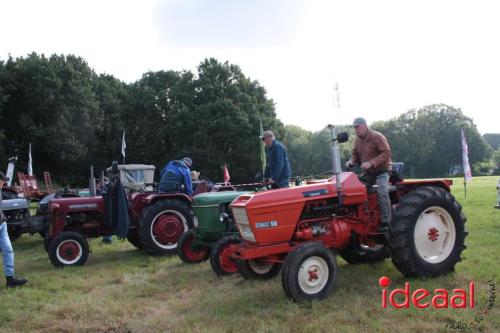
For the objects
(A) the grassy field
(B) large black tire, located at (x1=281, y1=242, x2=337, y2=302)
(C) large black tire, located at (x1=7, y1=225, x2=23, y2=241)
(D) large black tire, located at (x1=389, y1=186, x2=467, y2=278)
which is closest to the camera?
(A) the grassy field

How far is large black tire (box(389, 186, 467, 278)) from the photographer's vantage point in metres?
5.12

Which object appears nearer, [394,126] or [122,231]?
[122,231]

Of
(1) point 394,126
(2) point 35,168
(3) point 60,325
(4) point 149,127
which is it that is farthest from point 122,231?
(1) point 394,126

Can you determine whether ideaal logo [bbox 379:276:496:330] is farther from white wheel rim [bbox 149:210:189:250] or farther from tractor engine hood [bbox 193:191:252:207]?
white wheel rim [bbox 149:210:189:250]

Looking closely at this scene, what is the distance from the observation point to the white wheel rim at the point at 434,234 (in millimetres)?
5344

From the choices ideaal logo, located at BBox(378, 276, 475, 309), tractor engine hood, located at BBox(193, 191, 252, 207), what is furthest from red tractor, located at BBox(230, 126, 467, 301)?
tractor engine hood, located at BBox(193, 191, 252, 207)

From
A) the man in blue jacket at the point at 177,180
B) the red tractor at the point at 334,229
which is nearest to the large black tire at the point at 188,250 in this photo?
the man in blue jacket at the point at 177,180

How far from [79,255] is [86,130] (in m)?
28.0

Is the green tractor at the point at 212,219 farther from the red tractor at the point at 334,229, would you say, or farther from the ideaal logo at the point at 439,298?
the ideaal logo at the point at 439,298

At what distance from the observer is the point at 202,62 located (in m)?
39.9

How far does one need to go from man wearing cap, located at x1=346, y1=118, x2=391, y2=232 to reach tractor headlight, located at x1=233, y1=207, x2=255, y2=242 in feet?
4.63

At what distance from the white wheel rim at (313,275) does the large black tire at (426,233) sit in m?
0.92

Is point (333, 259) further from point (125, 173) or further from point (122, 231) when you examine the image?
point (125, 173)

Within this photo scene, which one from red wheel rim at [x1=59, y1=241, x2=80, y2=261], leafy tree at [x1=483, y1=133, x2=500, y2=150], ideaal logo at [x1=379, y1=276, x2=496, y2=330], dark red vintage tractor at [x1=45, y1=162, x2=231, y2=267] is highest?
leafy tree at [x1=483, y1=133, x2=500, y2=150]
